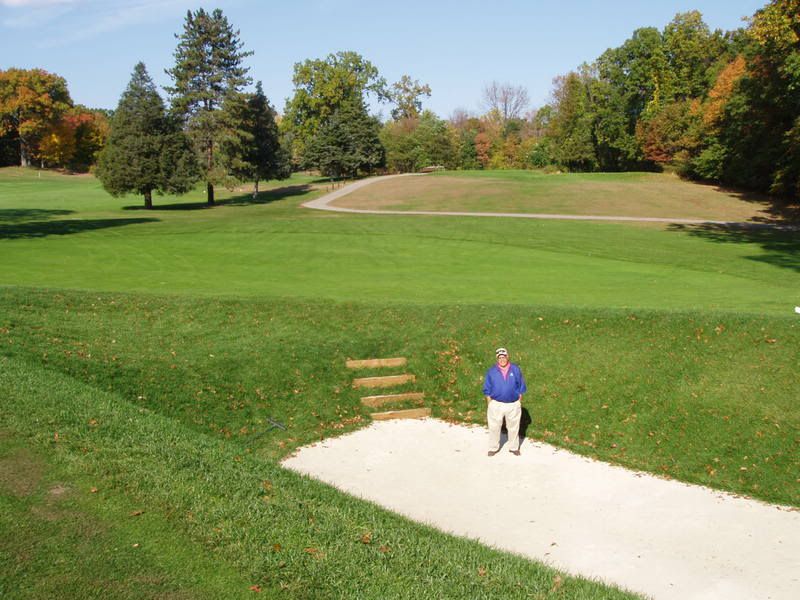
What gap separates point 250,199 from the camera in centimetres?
7544

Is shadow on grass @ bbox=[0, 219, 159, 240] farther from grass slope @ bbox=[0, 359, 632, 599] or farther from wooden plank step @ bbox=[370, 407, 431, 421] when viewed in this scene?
grass slope @ bbox=[0, 359, 632, 599]

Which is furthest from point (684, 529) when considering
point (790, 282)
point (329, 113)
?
point (329, 113)

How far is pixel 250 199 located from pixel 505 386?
2640 inches

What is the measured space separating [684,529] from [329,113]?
109411 mm

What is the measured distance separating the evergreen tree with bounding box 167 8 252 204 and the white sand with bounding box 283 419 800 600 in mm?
56810

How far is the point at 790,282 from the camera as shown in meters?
24.1

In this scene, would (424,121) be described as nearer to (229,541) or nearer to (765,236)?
(765,236)

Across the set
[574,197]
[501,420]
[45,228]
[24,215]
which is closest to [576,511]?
[501,420]

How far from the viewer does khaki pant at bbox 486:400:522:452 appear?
1223 cm

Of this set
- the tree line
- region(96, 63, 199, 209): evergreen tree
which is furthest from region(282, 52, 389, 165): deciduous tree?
region(96, 63, 199, 209): evergreen tree

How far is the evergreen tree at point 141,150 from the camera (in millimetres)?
58000

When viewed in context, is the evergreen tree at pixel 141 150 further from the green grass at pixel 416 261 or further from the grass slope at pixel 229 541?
the grass slope at pixel 229 541

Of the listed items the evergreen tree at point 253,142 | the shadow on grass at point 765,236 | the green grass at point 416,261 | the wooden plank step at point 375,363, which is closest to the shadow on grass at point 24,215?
the green grass at point 416,261

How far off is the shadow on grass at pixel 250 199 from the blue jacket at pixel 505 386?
55946 mm
